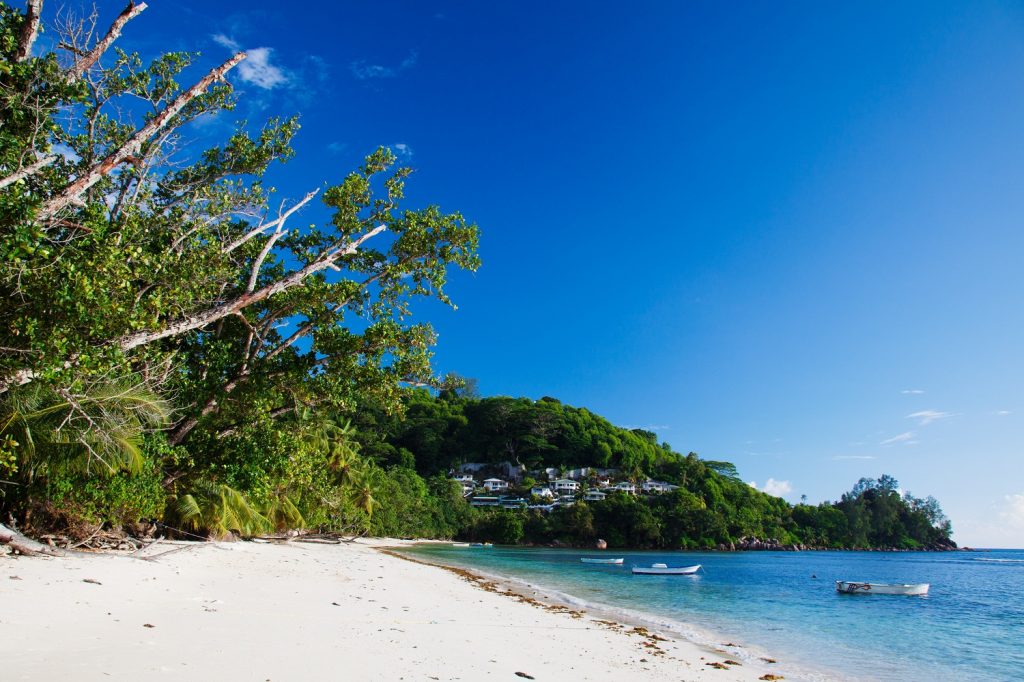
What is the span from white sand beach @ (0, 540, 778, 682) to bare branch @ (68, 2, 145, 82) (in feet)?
22.4

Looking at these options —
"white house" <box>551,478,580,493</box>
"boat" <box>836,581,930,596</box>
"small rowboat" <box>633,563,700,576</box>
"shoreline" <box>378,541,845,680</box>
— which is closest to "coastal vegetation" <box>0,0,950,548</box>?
"shoreline" <box>378,541,845,680</box>

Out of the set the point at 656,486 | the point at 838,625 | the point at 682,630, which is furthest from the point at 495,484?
the point at 682,630

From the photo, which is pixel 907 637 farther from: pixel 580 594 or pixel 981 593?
pixel 981 593

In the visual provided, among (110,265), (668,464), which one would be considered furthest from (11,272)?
(668,464)

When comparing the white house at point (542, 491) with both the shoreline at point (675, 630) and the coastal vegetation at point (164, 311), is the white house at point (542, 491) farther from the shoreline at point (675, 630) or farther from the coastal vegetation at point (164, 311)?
the shoreline at point (675, 630)

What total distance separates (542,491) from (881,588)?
6534cm

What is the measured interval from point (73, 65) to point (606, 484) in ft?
307

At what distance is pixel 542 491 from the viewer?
91188 mm

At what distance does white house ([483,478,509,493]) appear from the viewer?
9588 centimetres

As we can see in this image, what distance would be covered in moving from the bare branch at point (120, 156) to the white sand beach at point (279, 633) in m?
4.68

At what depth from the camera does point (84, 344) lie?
6.99 metres

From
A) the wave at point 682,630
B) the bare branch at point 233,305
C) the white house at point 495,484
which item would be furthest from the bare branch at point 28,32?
the white house at point 495,484

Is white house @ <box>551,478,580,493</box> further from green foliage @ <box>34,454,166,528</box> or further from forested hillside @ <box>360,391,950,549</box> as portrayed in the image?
green foliage @ <box>34,454,166,528</box>

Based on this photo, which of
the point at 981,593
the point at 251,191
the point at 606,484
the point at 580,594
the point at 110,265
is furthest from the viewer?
the point at 606,484
